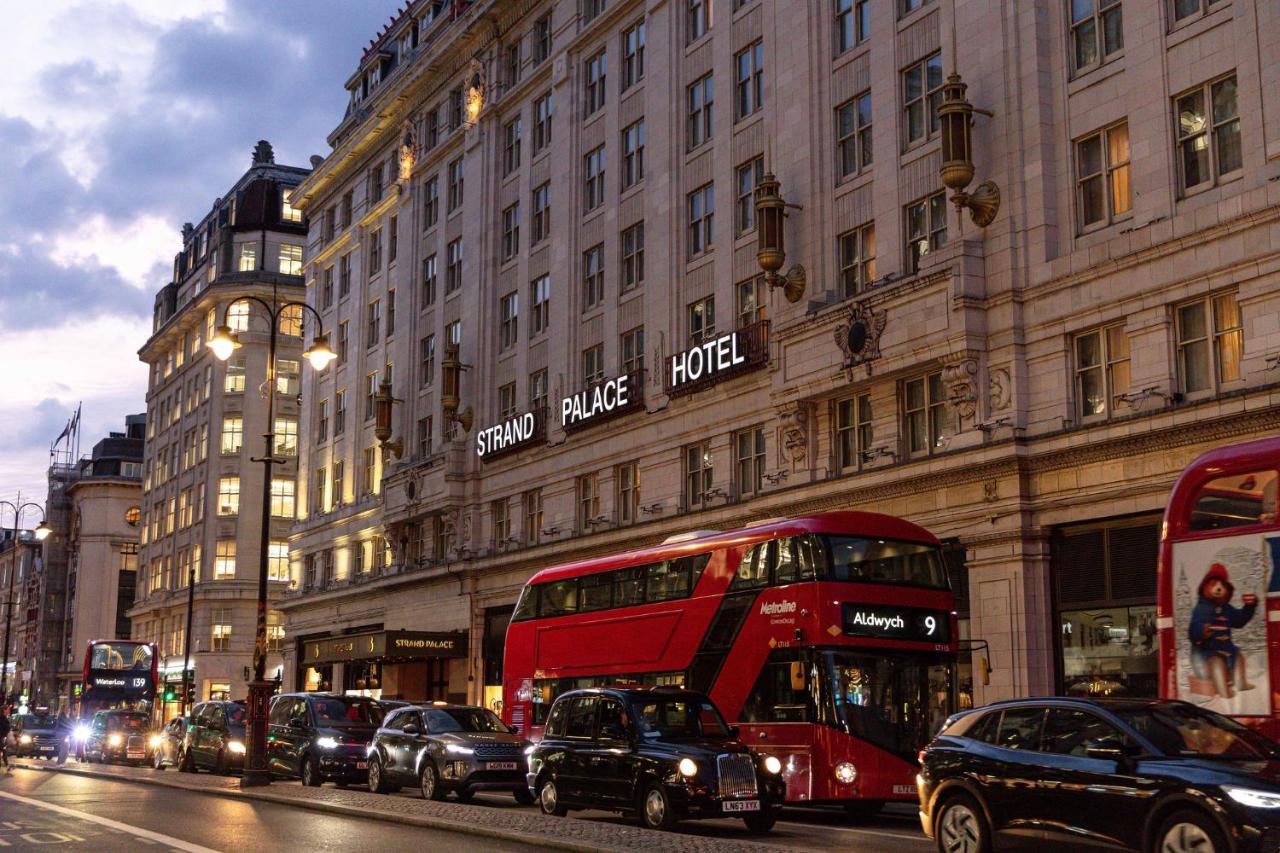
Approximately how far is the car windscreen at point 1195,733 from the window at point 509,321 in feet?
124

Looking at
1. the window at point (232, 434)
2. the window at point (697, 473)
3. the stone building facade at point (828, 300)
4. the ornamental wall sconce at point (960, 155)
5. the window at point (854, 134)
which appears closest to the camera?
the stone building facade at point (828, 300)

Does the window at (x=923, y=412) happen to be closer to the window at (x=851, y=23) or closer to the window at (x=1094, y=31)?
the window at (x=1094, y=31)

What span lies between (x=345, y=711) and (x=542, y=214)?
2381 cm

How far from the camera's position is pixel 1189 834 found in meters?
12.2

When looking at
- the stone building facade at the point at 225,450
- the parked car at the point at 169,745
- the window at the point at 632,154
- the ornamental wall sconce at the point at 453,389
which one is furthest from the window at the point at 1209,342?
the stone building facade at the point at 225,450

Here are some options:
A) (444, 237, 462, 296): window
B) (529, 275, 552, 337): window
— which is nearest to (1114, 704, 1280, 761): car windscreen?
(529, 275, 552, 337): window

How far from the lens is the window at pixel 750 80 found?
3850cm

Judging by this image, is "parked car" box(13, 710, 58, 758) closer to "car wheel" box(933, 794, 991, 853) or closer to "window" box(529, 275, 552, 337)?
"window" box(529, 275, 552, 337)

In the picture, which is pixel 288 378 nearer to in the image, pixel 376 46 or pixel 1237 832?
pixel 376 46

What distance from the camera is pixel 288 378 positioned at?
300 feet

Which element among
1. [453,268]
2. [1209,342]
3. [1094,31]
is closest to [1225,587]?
→ [1209,342]

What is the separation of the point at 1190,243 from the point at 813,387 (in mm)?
10125

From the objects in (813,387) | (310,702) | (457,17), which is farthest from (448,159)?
(310,702)

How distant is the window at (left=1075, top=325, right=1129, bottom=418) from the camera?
2752cm
